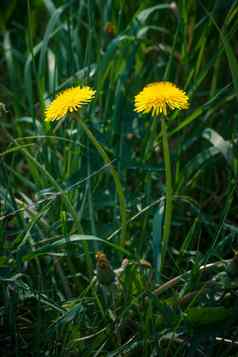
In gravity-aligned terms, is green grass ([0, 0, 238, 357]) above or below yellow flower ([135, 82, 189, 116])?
below

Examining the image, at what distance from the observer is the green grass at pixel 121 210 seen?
1.22m

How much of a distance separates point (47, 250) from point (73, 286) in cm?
23

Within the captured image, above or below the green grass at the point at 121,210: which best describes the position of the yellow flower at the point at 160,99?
above

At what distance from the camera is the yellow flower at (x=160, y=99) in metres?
1.09

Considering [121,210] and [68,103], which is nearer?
[68,103]

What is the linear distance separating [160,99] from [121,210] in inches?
10.1

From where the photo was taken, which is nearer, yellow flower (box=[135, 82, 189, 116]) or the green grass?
yellow flower (box=[135, 82, 189, 116])

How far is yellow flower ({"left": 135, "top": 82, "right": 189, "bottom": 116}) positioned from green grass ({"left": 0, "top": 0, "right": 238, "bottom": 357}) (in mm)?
133

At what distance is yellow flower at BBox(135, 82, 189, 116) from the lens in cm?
109

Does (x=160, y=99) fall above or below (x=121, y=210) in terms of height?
above

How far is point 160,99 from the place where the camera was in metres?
1.10

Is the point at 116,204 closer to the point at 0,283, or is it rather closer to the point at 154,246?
the point at 154,246

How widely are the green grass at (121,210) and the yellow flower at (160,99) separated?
0.13 metres

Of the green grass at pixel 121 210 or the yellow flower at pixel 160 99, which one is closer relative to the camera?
the yellow flower at pixel 160 99
